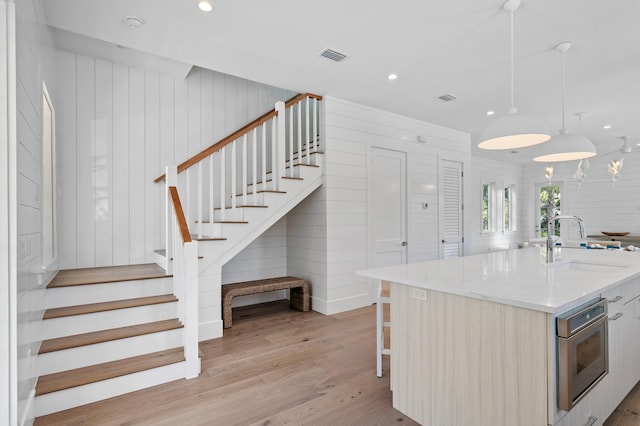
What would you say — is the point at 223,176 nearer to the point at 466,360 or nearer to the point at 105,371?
the point at 105,371

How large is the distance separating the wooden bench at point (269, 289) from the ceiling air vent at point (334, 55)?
8.80 ft

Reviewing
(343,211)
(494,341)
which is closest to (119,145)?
(343,211)

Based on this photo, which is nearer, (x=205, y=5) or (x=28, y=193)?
(x=28, y=193)

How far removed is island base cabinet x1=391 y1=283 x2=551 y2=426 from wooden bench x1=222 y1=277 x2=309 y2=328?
2.26 meters

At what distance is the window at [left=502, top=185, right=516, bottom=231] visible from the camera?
29.0 ft

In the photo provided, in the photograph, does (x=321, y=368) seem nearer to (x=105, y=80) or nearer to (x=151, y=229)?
(x=151, y=229)

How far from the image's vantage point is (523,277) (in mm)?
2008

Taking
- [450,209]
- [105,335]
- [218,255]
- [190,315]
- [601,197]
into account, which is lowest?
[105,335]

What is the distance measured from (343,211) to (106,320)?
2.80 meters

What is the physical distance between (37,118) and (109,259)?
193 centimetres

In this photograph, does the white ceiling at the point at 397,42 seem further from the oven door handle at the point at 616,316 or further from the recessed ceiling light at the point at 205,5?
the oven door handle at the point at 616,316

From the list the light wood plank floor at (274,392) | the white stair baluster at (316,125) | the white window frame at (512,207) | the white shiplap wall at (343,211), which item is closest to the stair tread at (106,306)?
the light wood plank floor at (274,392)

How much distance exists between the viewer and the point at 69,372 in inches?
94.7

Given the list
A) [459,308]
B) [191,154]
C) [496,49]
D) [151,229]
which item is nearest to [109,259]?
[151,229]
